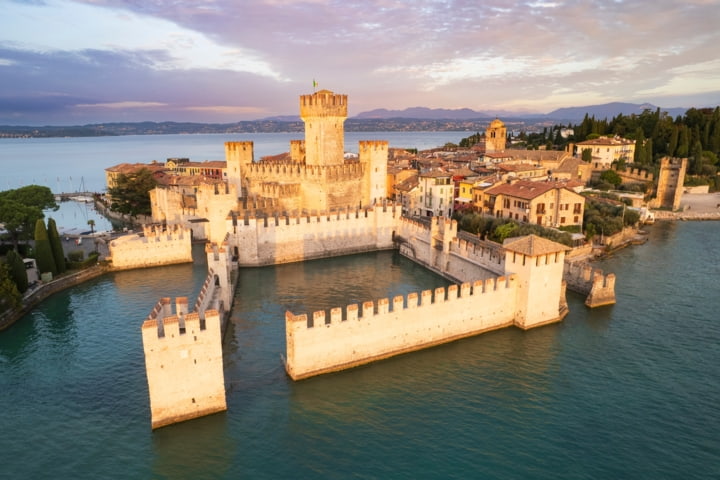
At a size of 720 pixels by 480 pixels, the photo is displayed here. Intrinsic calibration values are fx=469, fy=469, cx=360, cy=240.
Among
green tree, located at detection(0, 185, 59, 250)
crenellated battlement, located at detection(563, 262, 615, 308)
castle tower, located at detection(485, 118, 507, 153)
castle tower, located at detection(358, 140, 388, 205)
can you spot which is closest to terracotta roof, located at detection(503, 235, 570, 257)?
crenellated battlement, located at detection(563, 262, 615, 308)

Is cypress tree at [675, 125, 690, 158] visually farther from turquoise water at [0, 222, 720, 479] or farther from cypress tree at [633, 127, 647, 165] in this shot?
turquoise water at [0, 222, 720, 479]

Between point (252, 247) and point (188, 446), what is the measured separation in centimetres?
1719

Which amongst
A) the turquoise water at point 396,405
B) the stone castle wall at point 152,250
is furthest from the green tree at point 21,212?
the turquoise water at point 396,405

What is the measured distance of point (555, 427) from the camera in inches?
518

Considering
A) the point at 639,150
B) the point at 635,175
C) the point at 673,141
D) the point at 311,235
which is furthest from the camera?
the point at 639,150

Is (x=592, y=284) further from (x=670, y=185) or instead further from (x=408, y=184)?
(x=670, y=185)

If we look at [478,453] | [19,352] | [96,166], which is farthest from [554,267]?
[96,166]

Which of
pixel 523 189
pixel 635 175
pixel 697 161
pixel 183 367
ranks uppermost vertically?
pixel 697 161

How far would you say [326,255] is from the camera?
1230 inches

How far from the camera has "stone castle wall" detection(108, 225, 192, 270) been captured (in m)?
28.1

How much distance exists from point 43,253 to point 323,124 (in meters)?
19.4

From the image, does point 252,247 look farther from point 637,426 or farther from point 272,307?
point 637,426

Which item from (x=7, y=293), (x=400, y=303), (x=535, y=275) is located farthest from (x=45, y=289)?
(x=535, y=275)

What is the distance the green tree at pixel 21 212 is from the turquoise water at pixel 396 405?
10664mm
